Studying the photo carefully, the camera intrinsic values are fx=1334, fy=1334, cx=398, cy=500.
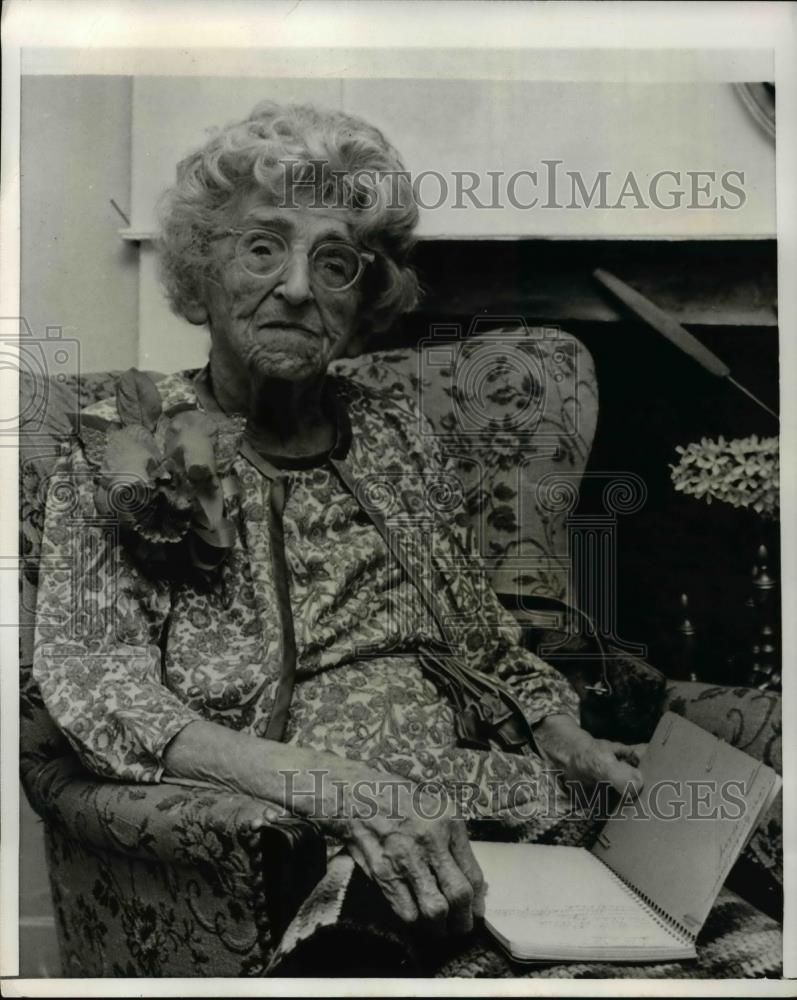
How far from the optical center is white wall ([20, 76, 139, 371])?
3156 millimetres

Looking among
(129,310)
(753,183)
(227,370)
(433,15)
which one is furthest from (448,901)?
(433,15)

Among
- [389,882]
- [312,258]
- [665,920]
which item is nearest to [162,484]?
[312,258]

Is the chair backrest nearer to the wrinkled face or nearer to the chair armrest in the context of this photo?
the wrinkled face

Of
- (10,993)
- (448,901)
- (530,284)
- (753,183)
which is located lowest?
(10,993)

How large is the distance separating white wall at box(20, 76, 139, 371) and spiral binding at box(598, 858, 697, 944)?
1.70 meters

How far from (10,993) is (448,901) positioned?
1.07 meters

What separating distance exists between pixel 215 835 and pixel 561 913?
2.78 ft

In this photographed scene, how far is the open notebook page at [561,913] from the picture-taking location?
3.03m

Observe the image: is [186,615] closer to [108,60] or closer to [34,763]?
[34,763]

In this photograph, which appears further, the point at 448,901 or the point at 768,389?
the point at 768,389

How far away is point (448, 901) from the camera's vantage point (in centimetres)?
294

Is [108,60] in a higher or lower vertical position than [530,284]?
higher

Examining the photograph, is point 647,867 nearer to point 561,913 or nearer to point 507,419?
point 561,913

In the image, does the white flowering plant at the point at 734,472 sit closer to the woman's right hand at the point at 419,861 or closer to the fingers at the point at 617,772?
the fingers at the point at 617,772
